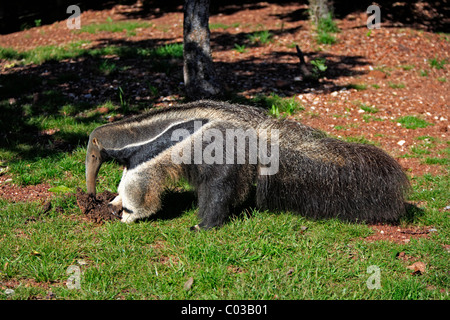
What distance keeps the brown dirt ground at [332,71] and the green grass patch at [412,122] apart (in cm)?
9

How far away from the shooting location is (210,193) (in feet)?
14.5

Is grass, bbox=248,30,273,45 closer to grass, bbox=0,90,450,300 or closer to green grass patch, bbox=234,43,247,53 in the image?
green grass patch, bbox=234,43,247,53

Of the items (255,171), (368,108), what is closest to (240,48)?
(368,108)

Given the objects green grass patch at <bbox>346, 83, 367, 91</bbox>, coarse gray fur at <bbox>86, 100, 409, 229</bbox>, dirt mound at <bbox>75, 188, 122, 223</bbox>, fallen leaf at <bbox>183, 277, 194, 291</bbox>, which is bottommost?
fallen leaf at <bbox>183, 277, 194, 291</bbox>

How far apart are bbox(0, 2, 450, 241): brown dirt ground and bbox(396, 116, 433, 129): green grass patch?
9 centimetres

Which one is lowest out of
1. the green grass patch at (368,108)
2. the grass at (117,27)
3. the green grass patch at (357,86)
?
the green grass patch at (368,108)

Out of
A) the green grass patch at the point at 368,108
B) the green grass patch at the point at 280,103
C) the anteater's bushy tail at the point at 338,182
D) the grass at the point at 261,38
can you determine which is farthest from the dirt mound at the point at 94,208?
the grass at the point at 261,38

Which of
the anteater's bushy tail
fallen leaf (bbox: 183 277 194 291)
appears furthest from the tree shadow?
fallen leaf (bbox: 183 277 194 291)

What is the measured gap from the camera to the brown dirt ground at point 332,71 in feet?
23.1

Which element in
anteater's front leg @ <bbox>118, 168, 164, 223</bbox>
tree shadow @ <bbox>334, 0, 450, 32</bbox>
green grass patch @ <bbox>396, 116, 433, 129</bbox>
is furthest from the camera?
tree shadow @ <bbox>334, 0, 450, 32</bbox>

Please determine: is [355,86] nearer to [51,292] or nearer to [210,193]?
[210,193]

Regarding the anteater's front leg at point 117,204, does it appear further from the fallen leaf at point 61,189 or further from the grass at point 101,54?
the grass at point 101,54

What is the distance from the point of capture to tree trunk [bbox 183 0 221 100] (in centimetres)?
734

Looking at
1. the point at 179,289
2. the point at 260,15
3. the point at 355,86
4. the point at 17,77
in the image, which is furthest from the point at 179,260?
the point at 260,15
